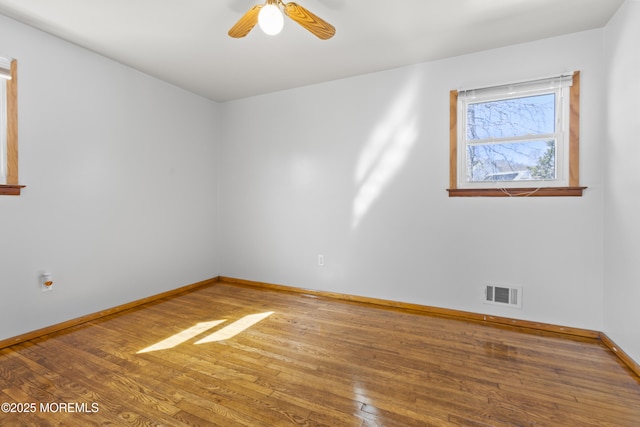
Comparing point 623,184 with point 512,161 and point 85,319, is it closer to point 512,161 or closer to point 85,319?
point 512,161

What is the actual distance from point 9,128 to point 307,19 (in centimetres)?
240

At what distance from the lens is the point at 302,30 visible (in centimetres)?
246

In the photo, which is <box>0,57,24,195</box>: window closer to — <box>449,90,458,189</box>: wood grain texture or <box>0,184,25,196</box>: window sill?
<box>0,184,25,196</box>: window sill

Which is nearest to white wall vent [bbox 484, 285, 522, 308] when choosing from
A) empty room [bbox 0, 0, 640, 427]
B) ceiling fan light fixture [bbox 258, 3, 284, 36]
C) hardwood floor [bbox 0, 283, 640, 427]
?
empty room [bbox 0, 0, 640, 427]

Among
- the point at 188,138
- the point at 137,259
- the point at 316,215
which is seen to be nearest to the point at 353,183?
the point at 316,215

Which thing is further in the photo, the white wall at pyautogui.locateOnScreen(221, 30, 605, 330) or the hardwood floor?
the white wall at pyautogui.locateOnScreen(221, 30, 605, 330)

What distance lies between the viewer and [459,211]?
2.93 m

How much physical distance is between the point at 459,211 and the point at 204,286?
127 inches

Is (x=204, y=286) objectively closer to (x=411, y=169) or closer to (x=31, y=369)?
(x=31, y=369)

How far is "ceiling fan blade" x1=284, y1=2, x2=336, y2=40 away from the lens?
6.05 feet

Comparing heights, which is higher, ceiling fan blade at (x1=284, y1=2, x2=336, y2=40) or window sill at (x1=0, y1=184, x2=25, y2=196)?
ceiling fan blade at (x1=284, y1=2, x2=336, y2=40)

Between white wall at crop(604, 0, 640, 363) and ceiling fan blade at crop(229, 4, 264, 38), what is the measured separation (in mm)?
Answer: 2432

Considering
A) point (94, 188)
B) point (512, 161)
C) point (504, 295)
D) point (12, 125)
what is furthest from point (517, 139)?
point (12, 125)

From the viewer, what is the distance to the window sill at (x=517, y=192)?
8.23ft
